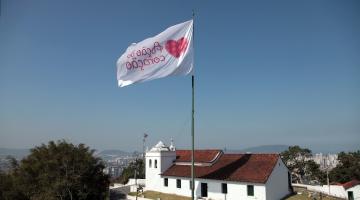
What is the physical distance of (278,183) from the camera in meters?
32.1

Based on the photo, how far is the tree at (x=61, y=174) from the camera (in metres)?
31.1

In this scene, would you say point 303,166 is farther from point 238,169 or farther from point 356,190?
point 238,169

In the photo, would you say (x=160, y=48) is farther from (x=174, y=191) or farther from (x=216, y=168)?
(x=174, y=191)

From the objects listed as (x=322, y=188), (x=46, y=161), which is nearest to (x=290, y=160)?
(x=322, y=188)

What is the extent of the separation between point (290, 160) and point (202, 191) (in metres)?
29.4

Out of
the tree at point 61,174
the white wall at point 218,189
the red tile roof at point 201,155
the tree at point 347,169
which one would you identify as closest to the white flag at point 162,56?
the tree at point 61,174

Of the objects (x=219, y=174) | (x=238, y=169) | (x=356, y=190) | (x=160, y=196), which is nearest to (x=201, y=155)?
(x=219, y=174)

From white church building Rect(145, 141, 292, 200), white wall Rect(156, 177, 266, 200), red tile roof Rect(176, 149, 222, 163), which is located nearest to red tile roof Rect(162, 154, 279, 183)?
white church building Rect(145, 141, 292, 200)

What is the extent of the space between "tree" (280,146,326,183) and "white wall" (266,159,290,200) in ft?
83.9

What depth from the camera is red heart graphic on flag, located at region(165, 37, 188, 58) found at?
1571 cm

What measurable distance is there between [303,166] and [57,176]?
135 ft

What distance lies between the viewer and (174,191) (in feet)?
127

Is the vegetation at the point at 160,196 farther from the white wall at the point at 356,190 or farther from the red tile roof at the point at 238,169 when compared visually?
the white wall at the point at 356,190

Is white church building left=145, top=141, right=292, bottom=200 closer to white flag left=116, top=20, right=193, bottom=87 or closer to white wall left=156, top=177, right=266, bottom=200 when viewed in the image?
white wall left=156, top=177, right=266, bottom=200
